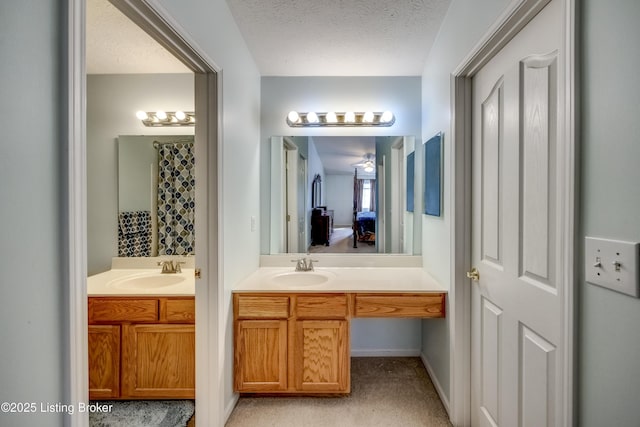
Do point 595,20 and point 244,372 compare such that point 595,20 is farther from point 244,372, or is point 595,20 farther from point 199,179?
point 244,372

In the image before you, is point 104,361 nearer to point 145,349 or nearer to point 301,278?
point 145,349

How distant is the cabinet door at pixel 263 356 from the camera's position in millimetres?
1926

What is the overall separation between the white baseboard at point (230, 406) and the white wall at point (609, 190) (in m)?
1.69

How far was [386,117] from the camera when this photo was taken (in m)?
2.47

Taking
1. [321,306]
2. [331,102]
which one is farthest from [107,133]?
[321,306]

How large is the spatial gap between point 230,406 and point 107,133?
2201mm

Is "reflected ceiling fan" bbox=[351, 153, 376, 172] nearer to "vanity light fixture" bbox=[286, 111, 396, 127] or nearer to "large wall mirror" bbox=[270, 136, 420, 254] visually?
"large wall mirror" bbox=[270, 136, 420, 254]

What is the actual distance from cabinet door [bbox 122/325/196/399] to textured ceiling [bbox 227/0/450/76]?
1908mm

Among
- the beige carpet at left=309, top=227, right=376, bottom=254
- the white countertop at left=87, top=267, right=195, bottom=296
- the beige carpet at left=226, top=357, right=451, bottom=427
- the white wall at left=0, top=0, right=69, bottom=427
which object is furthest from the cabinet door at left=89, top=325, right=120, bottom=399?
the beige carpet at left=309, top=227, right=376, bottom=254

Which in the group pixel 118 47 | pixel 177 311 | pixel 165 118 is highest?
pixel 118 47

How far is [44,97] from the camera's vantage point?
701mm

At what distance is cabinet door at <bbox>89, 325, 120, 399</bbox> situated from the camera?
1872mm

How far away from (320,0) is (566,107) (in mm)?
1367

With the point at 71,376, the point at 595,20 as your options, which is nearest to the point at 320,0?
the point at 595,20
